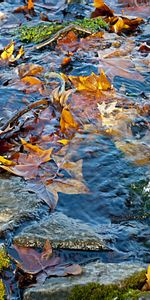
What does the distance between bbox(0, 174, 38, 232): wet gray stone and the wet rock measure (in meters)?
0.13

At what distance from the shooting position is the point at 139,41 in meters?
5.62

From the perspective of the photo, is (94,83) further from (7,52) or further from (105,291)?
(105,291)

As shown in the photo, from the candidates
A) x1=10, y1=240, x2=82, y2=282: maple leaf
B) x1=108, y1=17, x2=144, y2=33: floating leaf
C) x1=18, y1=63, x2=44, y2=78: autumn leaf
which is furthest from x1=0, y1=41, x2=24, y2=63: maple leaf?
x1=10, y1=240, x2=82, y2=282: maple leaf

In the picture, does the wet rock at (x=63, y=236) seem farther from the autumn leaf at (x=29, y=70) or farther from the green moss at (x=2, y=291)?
the autumn leaf at (x=29, y=70)

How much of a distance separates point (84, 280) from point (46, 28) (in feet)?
13.5

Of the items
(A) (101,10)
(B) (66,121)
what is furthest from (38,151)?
(A) (101,10)

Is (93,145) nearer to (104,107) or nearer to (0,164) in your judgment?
(104,107)

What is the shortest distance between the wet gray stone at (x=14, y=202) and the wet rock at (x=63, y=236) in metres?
0.13

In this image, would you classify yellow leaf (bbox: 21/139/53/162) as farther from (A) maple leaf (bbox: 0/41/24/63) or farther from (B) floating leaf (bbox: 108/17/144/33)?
(B) floating leaf (bbox: 108/17/144/33)

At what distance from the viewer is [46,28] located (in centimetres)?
587

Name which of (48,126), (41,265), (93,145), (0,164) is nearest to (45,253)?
(41,265)

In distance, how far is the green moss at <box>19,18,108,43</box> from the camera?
575cm

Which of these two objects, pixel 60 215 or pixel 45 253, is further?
pixel 60 215

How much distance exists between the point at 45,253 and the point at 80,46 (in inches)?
133
